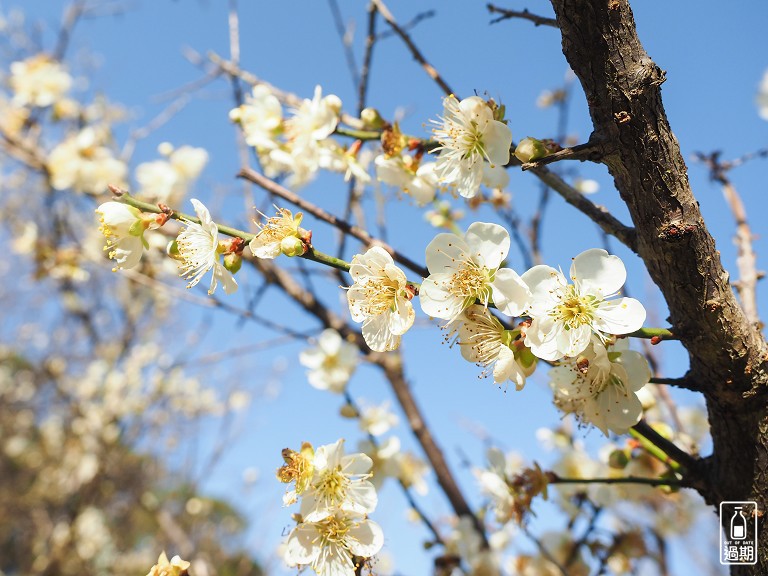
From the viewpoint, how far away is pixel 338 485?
38.2 inches

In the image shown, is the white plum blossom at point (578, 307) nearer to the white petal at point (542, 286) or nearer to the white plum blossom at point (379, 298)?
the white petal at point (542, 286)

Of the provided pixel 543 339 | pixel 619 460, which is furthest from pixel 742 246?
pixel 543 339

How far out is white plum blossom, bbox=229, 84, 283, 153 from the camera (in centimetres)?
153

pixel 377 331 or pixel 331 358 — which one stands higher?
pixel 331 358

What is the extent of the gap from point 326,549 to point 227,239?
54 cm

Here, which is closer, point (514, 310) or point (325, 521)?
point (514, 310)

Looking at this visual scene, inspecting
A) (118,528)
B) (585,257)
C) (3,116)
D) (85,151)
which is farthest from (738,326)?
(118,528)

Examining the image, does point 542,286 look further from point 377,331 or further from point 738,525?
point 738,525

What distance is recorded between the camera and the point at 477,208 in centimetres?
170

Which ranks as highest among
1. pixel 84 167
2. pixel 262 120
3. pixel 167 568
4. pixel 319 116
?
pixel 84 167

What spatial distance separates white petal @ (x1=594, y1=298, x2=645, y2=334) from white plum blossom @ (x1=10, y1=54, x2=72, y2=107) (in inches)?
125

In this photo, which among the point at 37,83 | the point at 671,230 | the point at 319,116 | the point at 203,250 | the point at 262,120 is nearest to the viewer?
the point at 671,230

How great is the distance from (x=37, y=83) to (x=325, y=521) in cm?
312

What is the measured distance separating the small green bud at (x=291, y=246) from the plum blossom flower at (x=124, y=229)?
259 mm
